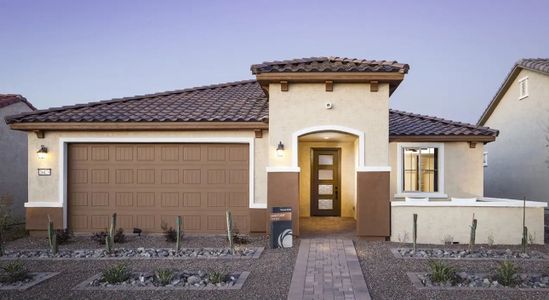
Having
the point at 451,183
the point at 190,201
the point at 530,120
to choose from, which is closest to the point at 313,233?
the point at 190,201

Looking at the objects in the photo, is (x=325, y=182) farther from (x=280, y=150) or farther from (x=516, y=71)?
(x=516, y=71)

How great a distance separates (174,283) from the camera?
6.91m

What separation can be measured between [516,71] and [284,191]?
14.4m

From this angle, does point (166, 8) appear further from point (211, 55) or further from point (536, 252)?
point (536, 252)

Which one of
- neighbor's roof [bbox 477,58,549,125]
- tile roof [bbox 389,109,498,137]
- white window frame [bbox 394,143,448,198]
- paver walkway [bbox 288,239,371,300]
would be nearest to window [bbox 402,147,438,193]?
white window frame [bbox 394,143,448,198]

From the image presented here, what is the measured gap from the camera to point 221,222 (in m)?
12.1

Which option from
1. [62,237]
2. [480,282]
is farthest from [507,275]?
[62,237]

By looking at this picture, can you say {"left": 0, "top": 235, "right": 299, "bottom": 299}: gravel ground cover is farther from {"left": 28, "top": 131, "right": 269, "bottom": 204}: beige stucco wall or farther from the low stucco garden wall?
the low stucco garden wall

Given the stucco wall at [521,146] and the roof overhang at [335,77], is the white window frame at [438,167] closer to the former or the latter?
the roof overhang at [335,77]

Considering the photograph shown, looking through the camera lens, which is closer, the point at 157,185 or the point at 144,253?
the point at 144,253

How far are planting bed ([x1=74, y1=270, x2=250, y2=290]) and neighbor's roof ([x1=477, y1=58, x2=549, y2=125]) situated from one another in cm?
1547

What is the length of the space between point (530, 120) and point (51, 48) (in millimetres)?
21963

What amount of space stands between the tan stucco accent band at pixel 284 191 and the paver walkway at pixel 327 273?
0.98 meters

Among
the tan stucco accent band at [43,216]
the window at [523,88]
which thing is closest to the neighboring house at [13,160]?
the tan stucco accent band at [43,216]
